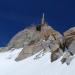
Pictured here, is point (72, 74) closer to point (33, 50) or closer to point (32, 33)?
point (33, 50)

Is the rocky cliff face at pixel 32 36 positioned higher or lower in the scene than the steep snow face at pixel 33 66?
higher

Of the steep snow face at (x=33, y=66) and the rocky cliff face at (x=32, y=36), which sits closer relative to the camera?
the steep snow face at (x=33, y=66)

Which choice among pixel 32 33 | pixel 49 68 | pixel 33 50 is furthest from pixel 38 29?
pixel 49 68

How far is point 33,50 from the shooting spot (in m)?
Result: 52.5

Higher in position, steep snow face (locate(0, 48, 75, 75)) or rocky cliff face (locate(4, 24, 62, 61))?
rocky cliff face (locate(4, 24, 62, 61))

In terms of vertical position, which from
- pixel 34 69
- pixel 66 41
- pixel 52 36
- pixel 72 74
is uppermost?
pixel 52 36

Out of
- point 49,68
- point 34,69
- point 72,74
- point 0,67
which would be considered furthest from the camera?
point 0,67

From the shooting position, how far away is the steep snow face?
126 feet

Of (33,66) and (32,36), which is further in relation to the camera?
(32,36)

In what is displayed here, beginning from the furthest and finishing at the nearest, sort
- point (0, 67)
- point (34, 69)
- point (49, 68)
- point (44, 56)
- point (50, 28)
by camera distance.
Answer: point (50, 28), point (0, 67), point (44, 56), point (34, 69), point (49, 68)

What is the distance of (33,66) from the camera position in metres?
45.8

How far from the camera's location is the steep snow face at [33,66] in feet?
126

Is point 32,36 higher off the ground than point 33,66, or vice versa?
point 32,36

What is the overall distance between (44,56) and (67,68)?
9.59 meters
